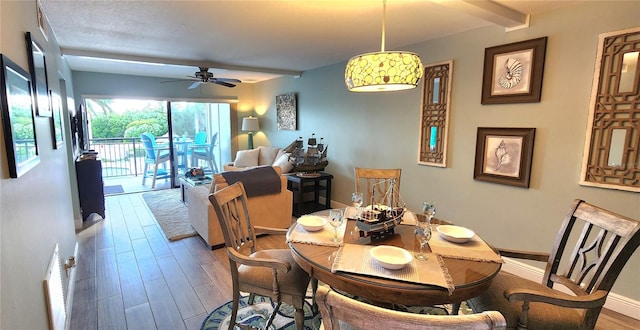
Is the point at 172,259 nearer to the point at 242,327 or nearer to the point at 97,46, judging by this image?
the point at 242,327

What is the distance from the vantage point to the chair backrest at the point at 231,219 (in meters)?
1.81

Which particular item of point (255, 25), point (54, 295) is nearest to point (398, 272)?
point (54, 295)

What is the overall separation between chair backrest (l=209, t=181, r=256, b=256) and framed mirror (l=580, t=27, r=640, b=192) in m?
2.55

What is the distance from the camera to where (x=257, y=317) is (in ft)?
7.20

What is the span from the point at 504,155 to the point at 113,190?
669 cm

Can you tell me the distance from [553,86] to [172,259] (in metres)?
3.78

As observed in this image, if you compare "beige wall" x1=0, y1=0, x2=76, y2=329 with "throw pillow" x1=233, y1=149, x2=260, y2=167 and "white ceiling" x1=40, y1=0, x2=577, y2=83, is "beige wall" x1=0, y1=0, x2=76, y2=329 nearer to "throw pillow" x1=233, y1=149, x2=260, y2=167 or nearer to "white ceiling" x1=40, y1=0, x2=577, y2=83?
"white ceiling" x1=40, y1=0, x2=577, y2=83

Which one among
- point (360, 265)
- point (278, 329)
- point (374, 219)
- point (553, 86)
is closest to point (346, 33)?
point (553, 86)

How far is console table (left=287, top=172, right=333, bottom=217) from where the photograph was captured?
14.5 ft

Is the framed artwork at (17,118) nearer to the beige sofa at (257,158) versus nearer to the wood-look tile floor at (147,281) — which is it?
the wood-look tile floor at (147,281)

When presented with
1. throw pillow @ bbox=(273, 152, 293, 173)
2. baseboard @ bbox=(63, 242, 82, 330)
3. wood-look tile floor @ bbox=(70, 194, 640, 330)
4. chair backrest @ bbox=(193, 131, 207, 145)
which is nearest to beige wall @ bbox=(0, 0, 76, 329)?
baseboard @ bbox=(63, 242, 82, 330)

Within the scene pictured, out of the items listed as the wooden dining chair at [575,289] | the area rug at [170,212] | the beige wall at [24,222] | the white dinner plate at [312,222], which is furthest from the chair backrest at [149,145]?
the wooden dining chair at [575,289]

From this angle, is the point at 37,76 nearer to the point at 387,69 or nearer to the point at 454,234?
the point at 387,69

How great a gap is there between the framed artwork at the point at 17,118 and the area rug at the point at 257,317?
1.45m
